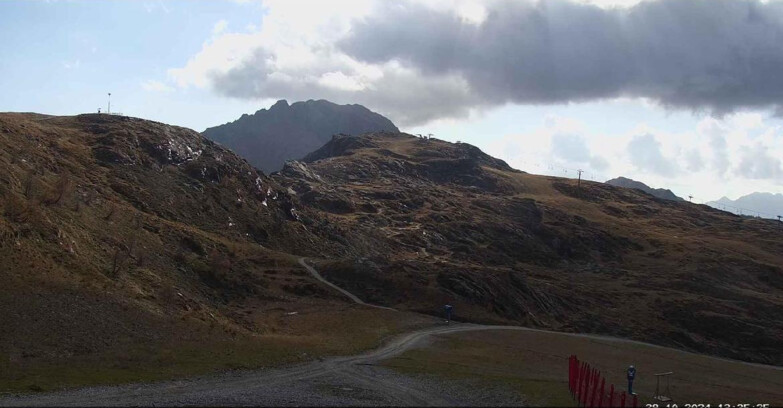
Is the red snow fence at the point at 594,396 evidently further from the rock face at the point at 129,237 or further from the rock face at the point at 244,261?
the rock face at the point at 244,261

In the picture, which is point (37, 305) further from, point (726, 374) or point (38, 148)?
point (726, 374)

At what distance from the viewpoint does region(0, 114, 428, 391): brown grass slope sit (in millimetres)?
41625

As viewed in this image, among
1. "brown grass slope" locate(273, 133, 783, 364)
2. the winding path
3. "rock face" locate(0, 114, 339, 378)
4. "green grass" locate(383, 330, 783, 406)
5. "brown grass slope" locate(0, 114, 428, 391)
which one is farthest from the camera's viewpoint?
"brown grass slope" locate(273, 133, 783, 364)

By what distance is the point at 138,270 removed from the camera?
63.4 m

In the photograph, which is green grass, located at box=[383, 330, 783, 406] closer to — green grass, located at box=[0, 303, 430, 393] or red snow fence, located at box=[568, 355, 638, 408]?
red snow fence, located at box=[568, 355, 638, 408]

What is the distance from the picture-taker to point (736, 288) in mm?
151625

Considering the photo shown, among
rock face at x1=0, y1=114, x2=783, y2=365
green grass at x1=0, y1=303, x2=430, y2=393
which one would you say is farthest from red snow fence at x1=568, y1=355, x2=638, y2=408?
rock face at x1=0, y1=114, x2=783, y2=365

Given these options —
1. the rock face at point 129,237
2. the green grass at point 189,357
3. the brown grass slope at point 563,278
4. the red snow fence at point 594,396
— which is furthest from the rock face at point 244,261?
the red snow fence at point 594,396

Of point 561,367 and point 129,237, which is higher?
point 129,237

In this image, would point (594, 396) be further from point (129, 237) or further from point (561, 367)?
point (129, 237)

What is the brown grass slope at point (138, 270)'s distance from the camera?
41.6m

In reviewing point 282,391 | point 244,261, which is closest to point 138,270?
point 244,261

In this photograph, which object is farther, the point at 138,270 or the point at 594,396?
the point at 138,270

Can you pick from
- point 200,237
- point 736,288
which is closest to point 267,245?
point 200,237
